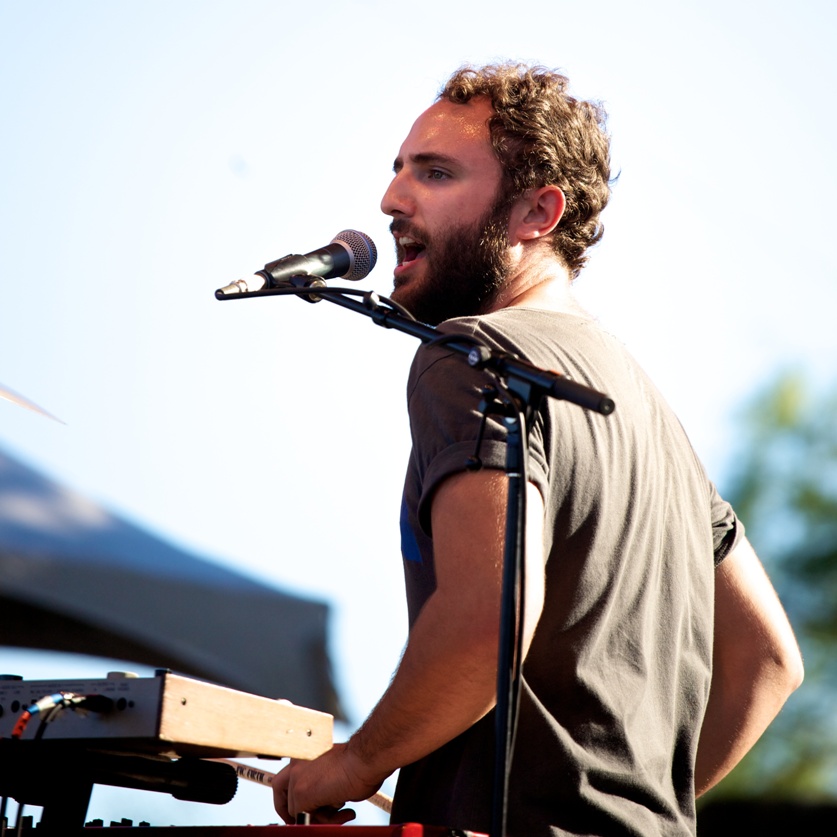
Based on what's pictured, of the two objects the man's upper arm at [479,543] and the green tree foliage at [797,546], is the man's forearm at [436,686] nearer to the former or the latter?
the man's upper arm at [479,543]

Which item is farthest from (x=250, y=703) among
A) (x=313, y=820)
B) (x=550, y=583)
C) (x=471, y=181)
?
(x=471, y=181)

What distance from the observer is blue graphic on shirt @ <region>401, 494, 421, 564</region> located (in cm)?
159

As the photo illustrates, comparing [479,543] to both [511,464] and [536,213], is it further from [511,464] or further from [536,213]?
[536,213]

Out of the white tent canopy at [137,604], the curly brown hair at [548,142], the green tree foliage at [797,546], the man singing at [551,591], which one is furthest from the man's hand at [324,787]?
the green tree foliage at [797,546]

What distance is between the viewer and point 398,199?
206cm

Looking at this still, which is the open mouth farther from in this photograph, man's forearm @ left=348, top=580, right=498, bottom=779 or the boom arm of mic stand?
man's forearm @ left=348, top=580, right=498, bottom=779

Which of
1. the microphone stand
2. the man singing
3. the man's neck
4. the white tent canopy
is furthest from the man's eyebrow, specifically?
the white tent canopy

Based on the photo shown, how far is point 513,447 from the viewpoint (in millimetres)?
1271

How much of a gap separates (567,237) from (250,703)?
3.83 feet

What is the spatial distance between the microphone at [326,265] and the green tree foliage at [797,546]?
917 cm

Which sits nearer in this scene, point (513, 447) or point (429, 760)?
point (513, 447)

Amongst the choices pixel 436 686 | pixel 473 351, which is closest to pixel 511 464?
pixel 473 351

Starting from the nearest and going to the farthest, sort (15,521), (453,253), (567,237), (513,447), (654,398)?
(513,447), (654,398), (453,253), (567,237), (15,521)

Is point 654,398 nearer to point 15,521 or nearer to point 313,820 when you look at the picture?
point 313,820
